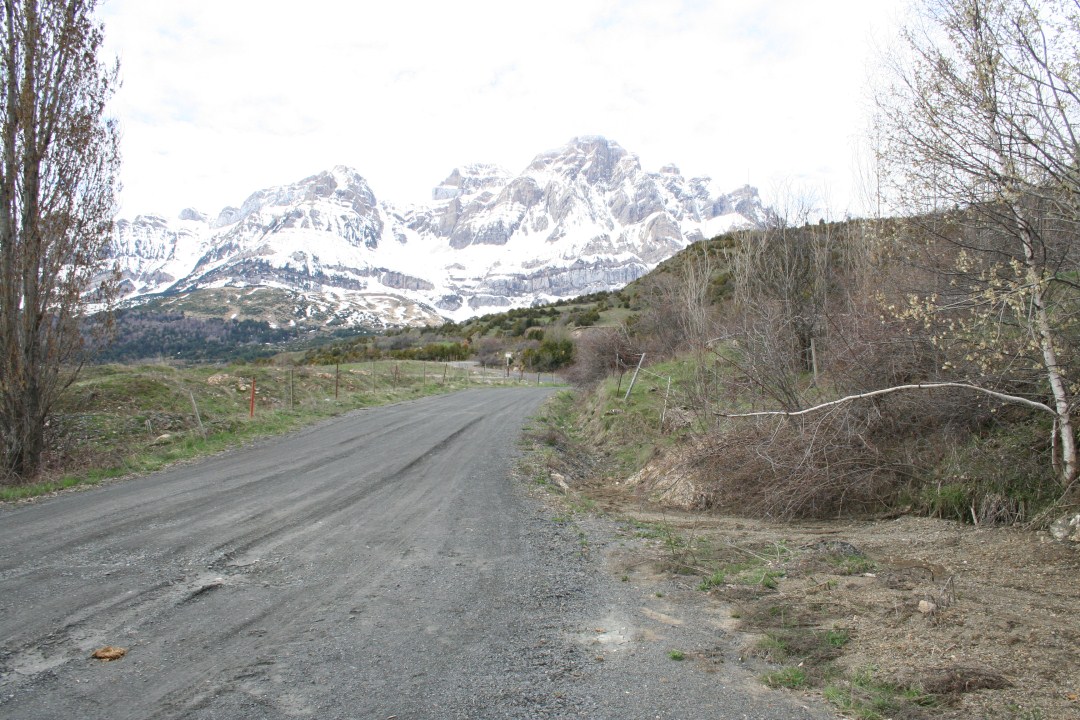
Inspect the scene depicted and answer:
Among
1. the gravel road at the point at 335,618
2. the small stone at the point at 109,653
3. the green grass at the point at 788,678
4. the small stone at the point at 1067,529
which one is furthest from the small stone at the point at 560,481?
the small stone at the point at 109,653

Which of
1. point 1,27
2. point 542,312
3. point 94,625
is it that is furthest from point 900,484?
point 542,312

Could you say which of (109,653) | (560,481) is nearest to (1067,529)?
(560,481)

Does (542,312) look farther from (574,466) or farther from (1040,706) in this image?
(1040,706)

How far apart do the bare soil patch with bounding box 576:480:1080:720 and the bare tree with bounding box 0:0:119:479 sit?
10.6 meters

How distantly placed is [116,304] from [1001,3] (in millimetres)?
14847

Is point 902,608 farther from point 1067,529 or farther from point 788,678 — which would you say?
point 1067,529

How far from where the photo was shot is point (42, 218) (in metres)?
10.7

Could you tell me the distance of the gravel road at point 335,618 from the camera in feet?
11.8

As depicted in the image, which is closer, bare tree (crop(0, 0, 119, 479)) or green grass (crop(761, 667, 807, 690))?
green grass (crop(761, 667, 807, 690))

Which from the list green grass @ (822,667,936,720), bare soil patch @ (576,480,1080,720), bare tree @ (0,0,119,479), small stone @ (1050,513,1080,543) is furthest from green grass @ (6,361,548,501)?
small stone @ (1050,513,1080,543)

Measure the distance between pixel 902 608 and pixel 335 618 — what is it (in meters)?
4.46

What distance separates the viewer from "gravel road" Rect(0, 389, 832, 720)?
360cm

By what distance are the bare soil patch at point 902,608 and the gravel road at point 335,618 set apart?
0.42 meters

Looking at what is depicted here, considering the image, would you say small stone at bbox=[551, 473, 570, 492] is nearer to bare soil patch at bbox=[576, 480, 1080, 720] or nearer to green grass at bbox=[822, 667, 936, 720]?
bare soil patch at bbox=[576, 480, 1080, 720]
